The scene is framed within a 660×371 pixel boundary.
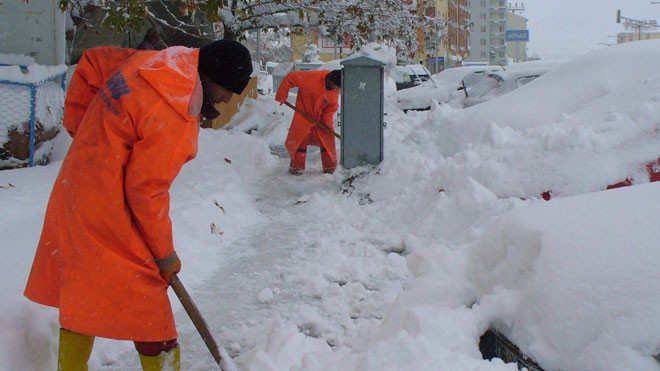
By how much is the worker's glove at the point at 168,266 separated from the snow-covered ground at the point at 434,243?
2.46 ft

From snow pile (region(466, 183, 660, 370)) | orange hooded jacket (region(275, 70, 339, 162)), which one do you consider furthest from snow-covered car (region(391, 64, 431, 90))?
snow pile (region(466, 183, 660, 370))

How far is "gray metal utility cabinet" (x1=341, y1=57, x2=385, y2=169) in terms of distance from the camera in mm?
7379

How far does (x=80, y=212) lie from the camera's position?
223cm

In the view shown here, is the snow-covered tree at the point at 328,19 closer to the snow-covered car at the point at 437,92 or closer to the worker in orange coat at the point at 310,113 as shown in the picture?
the worker in orange coat at the point at 310,113

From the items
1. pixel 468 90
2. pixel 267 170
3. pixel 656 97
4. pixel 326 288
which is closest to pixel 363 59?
pixel 267 170

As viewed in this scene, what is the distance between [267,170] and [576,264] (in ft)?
23.3

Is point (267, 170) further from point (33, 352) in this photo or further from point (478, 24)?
point (478, 24)

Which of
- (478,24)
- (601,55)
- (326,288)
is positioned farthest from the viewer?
(478,24)

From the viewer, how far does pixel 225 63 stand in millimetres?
2359

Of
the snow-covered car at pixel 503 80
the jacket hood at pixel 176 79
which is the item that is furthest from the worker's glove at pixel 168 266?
the snow-covered car at pixel 503 80

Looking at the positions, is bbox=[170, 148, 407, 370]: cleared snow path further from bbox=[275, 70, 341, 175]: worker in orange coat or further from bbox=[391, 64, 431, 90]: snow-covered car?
bbox=[391, 64, 431, 90]: snow-covered car

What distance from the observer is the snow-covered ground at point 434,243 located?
196 centimetres

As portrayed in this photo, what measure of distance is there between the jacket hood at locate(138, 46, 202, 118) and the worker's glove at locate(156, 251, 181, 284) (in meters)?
0.56

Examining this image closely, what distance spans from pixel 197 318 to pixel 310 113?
5.99 meters
